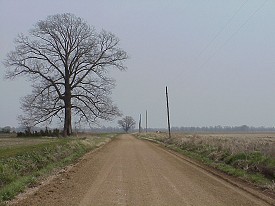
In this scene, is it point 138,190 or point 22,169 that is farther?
point 22,169

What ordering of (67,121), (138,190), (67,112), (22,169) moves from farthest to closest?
(67,121) < (67,112) < (22,169) < (138,190)

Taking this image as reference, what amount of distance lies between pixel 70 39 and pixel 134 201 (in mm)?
50907

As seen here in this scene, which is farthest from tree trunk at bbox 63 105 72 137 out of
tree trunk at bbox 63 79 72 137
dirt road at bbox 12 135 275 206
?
dirt road at bbox 12 135 275 206

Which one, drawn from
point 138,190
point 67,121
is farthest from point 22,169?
point 67,121

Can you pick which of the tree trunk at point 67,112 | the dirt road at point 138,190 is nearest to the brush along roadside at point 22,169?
the dirt road at point 138,190

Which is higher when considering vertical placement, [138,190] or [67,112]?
[67,112]

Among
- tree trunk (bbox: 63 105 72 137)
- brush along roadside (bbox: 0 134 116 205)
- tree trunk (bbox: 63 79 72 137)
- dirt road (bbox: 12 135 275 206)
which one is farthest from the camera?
tree trunk (bbox: 63 105 72 137)

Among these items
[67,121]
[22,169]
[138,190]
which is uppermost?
[67,121]

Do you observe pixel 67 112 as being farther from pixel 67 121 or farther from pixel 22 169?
pixel 22 169

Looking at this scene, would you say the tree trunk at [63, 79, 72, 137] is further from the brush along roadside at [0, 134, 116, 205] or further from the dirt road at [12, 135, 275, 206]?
the dirt road at [12, 135, 275, 206]

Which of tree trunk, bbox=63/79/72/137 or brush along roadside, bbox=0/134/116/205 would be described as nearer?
brush along roadside, bbox=0/134/116/205

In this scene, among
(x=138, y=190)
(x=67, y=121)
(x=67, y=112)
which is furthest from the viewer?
(x=67, y=121)

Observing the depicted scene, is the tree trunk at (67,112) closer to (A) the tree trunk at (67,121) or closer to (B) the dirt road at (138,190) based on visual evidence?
(A) the tree trunk at (67,121)

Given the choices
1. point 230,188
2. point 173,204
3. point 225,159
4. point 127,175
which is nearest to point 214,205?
point 173,204
